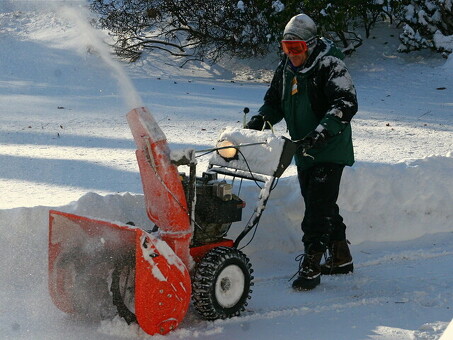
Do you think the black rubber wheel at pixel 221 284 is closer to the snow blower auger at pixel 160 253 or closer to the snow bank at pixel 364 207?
the snow blower auger at pixel 160 253

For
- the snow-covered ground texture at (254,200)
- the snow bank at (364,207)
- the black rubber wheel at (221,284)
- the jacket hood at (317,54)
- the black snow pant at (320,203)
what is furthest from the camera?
the snow bank at (364,207)

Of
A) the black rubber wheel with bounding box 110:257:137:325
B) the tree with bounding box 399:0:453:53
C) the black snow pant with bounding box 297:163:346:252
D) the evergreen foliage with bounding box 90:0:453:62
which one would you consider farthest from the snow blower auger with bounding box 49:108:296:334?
the tree with bounding box 399:0:453:53

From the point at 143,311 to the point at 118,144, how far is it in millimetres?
3972

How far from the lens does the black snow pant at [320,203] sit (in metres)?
4.17

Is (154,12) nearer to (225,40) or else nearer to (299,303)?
(225,40)

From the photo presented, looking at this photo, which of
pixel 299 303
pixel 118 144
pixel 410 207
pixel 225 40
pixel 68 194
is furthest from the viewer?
pixel 225 40

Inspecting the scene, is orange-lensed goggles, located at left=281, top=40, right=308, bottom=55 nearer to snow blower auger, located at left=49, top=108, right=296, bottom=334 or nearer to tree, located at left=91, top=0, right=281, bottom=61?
snow blower auger, located at left=49, top=108, right=296, bottom=334

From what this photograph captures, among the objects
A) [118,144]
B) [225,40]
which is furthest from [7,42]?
[118,144]

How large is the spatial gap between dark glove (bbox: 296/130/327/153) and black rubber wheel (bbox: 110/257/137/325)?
1138mm

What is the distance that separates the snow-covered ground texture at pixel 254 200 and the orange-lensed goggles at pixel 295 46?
94cm

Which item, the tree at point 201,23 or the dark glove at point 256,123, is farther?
the tree at point 201,23

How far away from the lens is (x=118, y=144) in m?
6.96

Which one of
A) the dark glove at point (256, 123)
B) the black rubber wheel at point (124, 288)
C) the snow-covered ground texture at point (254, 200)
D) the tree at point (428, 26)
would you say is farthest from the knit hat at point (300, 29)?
the tree at point (428, 26)

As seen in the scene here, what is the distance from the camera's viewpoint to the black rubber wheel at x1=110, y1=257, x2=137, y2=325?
3.31 meters
